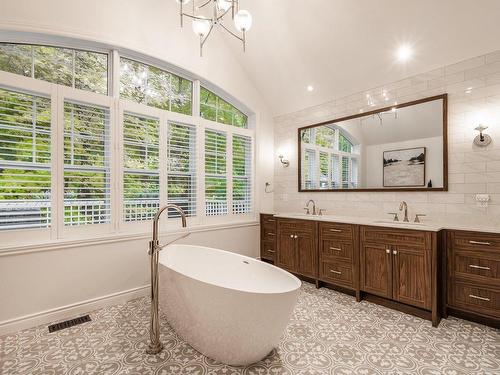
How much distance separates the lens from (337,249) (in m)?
3.15

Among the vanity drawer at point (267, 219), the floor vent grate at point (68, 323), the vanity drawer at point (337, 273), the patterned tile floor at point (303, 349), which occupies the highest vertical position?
the vanity drawer at point (267, 219)

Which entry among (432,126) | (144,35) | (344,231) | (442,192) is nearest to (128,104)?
(144,35)

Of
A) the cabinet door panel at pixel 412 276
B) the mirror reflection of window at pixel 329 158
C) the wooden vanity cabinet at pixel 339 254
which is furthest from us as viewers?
the mirror reflection of window at pixel 329 158

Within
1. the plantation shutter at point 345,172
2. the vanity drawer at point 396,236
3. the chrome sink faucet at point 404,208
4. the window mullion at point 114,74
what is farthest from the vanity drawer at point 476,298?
the window mullion at point 114,74

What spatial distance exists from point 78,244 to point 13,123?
1.27 metres

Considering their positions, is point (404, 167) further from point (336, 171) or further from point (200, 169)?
point (200, 169)

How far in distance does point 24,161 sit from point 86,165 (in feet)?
1.63

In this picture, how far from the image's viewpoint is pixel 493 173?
8.35ft

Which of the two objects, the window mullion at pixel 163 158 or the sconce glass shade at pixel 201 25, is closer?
the sconce glass shade at pixel 201 25

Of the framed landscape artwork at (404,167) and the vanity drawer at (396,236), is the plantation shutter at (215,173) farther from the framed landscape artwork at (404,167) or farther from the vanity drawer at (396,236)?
the framed landscape artwork at (404,167)

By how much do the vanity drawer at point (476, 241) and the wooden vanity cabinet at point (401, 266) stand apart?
0.83 ft

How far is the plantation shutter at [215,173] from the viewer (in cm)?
381

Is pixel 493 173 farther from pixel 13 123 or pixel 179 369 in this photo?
pixel 13 123

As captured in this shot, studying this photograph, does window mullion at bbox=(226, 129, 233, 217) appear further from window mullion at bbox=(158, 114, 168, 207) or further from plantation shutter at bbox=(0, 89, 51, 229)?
plantation shutter at bbox=(0, 89, 51, 229)
